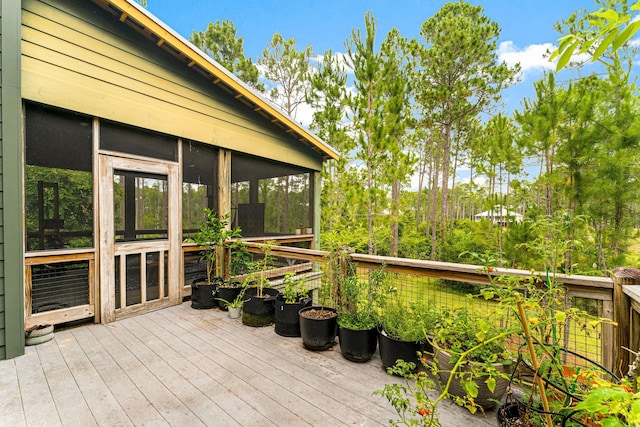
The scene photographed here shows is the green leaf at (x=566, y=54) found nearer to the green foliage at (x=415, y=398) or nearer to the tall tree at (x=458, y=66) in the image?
the green foliage at (x=415, y=398)

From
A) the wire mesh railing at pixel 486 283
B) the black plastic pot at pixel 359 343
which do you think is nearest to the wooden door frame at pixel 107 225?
the wire mesh railing at pixel 486 283

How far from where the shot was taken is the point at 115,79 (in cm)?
352

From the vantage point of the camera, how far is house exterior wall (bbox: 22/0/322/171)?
9.87ft

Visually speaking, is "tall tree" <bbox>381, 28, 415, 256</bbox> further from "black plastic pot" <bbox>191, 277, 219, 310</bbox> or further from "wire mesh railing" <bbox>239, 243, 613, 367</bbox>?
"black plastic pot" <bbox>191, 277, 219, 310</bbox>

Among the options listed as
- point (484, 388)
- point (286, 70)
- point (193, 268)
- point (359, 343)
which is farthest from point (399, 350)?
point (286, 70)

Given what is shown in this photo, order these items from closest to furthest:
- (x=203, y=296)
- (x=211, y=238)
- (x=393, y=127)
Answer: (x=203, y=296) → (x=211, y=238) → (x=393, y=127)

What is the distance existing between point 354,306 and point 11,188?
11.0ft

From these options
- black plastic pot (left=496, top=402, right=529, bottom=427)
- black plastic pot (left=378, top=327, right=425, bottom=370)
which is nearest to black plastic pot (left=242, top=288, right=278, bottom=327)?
black plastic pot (left=378, top=327, right=425, bottom=370)

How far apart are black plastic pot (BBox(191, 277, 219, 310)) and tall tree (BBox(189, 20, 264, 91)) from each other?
29.4 feet

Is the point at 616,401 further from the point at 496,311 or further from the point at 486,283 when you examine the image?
the point at 486,283

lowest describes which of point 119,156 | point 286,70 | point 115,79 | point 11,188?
point 11,188

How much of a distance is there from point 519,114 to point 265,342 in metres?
5.96

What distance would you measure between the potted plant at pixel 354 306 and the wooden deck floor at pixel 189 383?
145mm

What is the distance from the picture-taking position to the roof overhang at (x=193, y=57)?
3.46 meters
